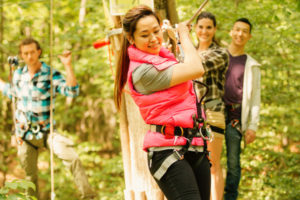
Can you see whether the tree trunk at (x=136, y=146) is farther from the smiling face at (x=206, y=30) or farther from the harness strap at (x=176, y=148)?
the harness strap at (x=176, y=148)

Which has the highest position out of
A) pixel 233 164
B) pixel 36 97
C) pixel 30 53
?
pixel 30 53

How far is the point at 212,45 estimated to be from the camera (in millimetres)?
3721

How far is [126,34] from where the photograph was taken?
2490 millimetres

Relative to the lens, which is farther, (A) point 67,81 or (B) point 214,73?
(A) point 67,81

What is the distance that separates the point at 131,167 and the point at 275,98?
10.8ft

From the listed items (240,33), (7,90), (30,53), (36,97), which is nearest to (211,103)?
(240,33)

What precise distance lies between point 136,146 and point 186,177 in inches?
45.3

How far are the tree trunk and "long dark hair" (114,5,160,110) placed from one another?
50cm

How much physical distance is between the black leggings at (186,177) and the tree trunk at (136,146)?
0.92 meters

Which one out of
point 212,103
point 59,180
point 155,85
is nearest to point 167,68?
point 155,85

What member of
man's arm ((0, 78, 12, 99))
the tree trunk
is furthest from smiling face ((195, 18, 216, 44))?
man's arm ((0, 78, 12, 99))

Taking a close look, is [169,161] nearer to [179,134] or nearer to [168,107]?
[179,134]

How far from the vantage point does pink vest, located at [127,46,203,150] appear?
2285mm

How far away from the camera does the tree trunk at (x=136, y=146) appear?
324 centimetres
